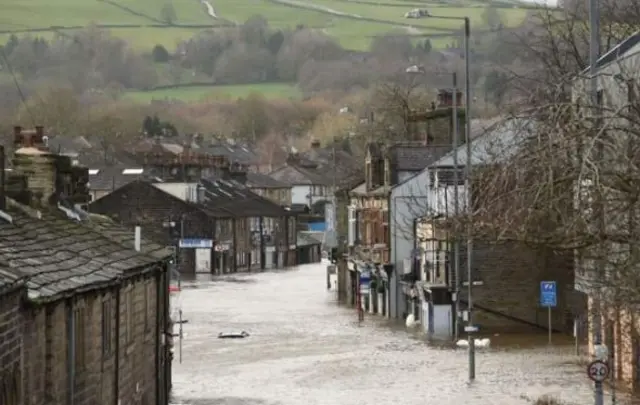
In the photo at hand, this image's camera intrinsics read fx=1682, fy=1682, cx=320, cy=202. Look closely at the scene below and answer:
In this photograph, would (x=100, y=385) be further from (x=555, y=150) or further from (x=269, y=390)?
(x=269, y=390)

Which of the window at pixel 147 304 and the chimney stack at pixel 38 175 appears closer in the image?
the chimney stack at pixel 38 175

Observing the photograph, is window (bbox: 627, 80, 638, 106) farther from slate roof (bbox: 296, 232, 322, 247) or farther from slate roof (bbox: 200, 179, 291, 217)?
slate roof (bbox: 296, 232, 322, 247)

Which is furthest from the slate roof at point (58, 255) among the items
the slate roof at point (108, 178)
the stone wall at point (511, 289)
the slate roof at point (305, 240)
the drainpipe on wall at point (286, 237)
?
the slate roof at point (305, 240)

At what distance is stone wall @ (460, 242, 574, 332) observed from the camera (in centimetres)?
5381

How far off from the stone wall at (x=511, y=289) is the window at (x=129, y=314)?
89.9ft

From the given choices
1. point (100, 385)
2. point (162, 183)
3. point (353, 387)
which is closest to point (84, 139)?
point (162, 183)

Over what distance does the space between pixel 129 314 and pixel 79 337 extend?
4892mm

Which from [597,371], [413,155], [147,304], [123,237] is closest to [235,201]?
[413,155]

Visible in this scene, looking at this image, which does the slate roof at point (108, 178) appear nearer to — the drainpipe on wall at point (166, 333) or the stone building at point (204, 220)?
the stone building at point (204, 220)

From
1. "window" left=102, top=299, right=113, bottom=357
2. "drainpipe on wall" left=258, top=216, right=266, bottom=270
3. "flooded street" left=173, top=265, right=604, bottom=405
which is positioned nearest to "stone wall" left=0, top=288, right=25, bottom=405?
"window" left=102, top=299, right=113, bottom=357

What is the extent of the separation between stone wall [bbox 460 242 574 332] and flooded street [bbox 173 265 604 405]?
2.84 m

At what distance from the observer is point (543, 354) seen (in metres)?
A: 46.3

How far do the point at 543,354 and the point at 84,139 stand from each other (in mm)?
112116

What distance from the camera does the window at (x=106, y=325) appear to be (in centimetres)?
2416
